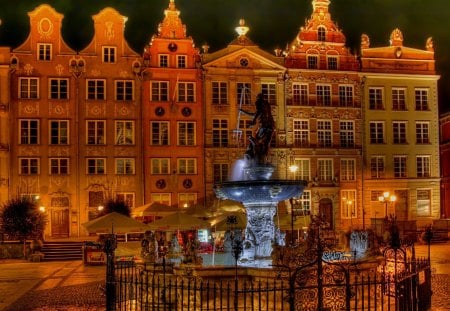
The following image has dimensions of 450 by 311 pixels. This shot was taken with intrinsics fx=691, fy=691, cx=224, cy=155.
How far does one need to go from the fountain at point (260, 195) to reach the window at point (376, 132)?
104ft

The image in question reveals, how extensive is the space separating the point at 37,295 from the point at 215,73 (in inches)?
1153

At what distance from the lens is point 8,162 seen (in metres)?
44.2

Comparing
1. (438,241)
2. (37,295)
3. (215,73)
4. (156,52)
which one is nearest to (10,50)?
(156,52)

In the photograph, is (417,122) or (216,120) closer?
(216,120)

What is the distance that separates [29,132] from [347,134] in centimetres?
2245

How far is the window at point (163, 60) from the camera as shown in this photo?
47156 mm

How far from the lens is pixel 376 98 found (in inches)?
2021

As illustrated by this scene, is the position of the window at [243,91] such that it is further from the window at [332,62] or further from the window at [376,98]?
the window at [376,98]

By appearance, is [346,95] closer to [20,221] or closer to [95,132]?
[95,132]

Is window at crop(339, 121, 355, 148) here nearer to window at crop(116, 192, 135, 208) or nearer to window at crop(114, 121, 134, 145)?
window at crop(114, 121, 134, 145)

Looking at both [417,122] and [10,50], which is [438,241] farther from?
[10,50]

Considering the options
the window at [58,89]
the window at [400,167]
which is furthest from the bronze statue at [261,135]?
the window at [400,167]

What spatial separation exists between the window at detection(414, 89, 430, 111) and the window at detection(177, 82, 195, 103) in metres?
17.2

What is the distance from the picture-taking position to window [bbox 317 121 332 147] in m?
50.0
